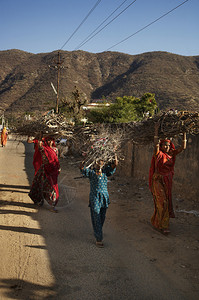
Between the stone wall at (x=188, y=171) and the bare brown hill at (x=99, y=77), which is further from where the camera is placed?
the bare brown hill at (x=99, y=77)

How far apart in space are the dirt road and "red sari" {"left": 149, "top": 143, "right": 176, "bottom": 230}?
1.04 ft

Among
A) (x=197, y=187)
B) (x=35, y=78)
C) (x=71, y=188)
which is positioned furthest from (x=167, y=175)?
(x=35, y=78)

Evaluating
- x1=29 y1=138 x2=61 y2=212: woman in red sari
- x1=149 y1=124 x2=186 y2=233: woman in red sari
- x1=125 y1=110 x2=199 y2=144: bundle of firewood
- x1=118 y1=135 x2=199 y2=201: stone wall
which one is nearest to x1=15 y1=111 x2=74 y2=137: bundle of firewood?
x1=29 y1=138 x2=61 y2=212: woman in red sari

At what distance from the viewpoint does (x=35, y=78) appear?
69375mm

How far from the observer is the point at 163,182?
532cm

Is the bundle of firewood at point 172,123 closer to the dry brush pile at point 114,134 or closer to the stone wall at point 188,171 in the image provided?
the dry brush pile at point 114,134

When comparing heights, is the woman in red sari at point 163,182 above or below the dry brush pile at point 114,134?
below

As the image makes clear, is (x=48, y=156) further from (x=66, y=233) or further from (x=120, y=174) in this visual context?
(x=120, y=174)

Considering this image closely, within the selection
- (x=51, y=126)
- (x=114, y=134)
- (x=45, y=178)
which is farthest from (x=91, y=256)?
(x=51, y=126)

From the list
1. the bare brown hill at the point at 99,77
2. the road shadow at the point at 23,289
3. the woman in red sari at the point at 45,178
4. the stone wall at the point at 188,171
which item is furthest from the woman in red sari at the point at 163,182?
the bare brown hill at the point at 99,77

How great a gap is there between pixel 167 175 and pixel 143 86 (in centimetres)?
4529

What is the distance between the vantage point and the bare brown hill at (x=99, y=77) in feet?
155

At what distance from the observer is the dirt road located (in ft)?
10.6

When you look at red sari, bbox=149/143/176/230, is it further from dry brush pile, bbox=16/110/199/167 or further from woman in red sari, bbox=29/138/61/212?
woman in red sari, bbox=29/138/61/212
